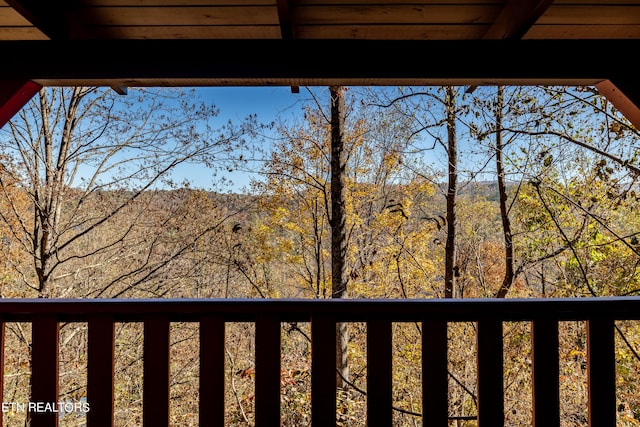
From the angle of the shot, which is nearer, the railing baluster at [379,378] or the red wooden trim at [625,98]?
the railing baluster at [379,378]

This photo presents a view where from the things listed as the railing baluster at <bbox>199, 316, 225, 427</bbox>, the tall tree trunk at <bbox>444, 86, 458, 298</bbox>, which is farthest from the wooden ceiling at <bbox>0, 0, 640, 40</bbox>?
the tall tree trunk at <bbox>444, 86, 458, 298</bbox>

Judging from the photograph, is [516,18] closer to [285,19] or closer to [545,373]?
[285,19]

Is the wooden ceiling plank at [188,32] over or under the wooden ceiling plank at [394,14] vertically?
under

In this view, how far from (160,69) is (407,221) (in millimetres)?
7725

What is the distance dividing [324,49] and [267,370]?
140cm

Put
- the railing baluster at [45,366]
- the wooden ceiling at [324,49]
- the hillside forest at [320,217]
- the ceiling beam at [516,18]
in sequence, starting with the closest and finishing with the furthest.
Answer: the railing baluster at [45,366] < the ceiling beam at [516,18] < the wooden ceiling at [324,49] < the hillside forest at [320,217]

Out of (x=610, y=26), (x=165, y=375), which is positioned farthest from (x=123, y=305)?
(x=610, y=26)

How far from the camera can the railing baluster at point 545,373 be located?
1365mm

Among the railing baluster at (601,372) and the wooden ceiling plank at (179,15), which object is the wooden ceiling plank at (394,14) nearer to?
the wooden ceiling plank at (179,15)

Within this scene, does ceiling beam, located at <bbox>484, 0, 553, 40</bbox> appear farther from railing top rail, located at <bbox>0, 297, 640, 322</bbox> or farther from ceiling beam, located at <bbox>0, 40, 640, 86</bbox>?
railing top rail, located at <bbox>0, 297, 640, 322</bbox>

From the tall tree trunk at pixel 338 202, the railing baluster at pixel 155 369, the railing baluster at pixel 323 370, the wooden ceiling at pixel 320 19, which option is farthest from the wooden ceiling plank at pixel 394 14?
the tall tree trunk at pixel 338 202

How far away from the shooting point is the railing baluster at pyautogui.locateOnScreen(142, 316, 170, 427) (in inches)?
53.2

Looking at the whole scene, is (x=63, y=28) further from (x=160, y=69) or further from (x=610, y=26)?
(x=610, y=26)

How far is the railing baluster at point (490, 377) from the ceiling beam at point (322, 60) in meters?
1.16
